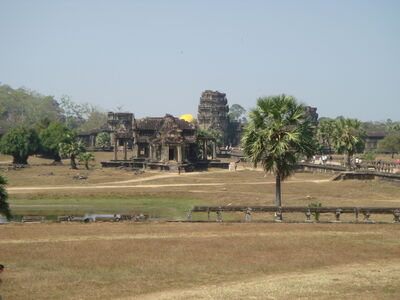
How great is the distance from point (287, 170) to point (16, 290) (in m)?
20.5

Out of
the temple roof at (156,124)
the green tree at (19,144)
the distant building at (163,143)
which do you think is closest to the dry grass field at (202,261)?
the distant building at (163,143)

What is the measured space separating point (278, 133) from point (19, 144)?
78.2m

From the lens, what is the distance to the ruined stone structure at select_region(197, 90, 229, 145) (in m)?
169

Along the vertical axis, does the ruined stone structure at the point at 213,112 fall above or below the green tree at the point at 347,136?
above

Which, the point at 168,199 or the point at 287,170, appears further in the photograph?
the point at 168,199

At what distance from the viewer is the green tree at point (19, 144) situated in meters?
103

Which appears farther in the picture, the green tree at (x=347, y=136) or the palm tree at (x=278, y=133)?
the green tree at (x=347, y=136)

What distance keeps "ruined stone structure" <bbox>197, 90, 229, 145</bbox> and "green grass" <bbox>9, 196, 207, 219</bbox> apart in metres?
111

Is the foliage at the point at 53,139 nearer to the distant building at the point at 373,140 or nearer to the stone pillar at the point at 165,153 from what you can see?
the stone pillar at the point at 165,153

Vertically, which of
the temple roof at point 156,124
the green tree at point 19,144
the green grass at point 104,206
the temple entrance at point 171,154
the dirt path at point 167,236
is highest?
the temple roof at point 156,124

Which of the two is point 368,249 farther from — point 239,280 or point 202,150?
point 202,150

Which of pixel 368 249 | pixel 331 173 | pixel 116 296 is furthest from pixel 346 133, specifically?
pixel 116 296

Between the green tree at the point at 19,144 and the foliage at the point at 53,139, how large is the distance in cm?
209

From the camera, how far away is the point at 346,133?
75812 mm
